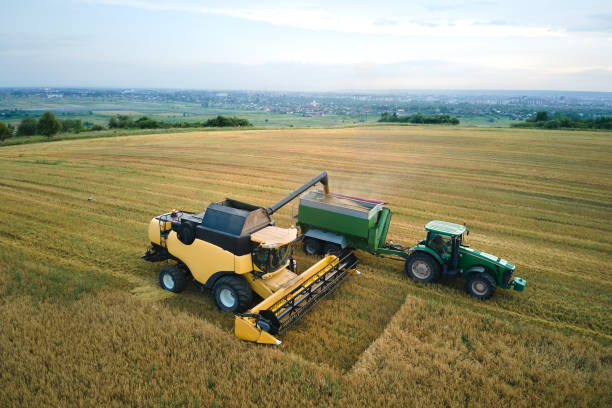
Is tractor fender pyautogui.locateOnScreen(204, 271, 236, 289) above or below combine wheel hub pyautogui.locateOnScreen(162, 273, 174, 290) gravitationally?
above

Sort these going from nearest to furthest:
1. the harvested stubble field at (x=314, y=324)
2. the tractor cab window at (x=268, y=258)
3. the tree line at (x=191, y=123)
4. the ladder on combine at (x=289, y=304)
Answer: the harvested stubble field at (x=314, y=324)
the ladder on combine at (x=289, y=304)
the tractor cab window at (x=268, y=258)
the tree line at (x=191, y=123)

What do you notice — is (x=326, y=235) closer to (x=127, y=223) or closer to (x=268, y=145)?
(x=127, y=223)

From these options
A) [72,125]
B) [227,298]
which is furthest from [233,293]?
[72,125]

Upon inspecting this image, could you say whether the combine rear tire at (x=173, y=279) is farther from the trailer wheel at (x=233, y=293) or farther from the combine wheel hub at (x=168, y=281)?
the trailer wheel at (x=233, y=293)

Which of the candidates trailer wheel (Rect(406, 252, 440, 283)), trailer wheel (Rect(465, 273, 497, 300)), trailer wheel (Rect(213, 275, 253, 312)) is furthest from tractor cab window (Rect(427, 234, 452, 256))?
trailer wheel (Rect(213, 275, 253, 312))

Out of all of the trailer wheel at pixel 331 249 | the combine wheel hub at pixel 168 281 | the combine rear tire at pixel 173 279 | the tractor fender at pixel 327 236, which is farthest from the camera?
the tractor fender at pixel 327 236

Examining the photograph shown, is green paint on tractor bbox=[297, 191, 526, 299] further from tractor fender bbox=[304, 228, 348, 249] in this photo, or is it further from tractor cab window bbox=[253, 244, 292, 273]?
tractor cab window bbox=[253, 244, 292, 273]

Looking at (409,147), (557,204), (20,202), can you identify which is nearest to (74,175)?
(20,202)

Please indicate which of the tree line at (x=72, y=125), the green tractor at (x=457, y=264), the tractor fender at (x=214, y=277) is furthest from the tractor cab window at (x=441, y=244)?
the tree line at (x=72, y=125)
